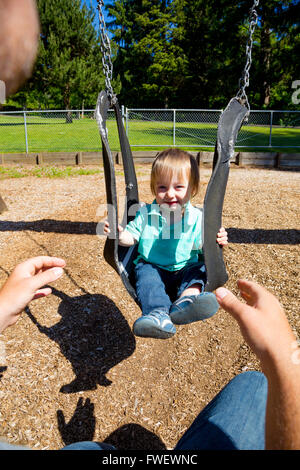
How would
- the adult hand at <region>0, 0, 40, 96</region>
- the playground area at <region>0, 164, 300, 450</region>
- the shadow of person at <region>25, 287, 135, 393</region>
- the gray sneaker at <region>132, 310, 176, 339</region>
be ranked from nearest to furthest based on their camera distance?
the adult hand at <region>0, 0, 40, 96</region>, the gray sneaker at <region>132, 310, 176, 339</region>, the playground area at <region>0, 164, 300, 450</region>, the shadow of person at <region>25, 287, 135, 393</region>

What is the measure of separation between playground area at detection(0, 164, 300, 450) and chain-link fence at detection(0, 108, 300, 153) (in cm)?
633

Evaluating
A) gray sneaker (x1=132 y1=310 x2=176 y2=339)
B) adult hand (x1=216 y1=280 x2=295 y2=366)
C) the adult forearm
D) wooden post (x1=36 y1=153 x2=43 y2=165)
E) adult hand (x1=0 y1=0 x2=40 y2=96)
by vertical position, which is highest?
adult hand (x1=0 y1=0 x2=40 y2=96)

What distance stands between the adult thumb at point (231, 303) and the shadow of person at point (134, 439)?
4.18 feet

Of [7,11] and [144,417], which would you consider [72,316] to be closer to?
[144,417]

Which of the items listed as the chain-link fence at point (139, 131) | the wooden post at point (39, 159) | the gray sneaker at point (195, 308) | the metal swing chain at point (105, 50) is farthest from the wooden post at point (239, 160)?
the gray sneaker at point (195, 308)

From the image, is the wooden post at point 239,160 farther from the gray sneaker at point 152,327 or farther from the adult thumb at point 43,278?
the adult thumb at point 43,278

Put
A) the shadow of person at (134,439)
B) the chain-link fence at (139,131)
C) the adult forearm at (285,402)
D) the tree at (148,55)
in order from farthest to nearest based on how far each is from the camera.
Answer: the tree at (148,55)
the chain-link fence at (139,131)
the shadow of person at (134,439)
the adult forearm at (285,402)

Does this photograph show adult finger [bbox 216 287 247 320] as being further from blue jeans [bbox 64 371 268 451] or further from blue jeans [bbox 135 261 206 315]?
blue jeans [bbox 135 261 206 315]

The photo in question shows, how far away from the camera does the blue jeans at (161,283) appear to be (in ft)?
5.75

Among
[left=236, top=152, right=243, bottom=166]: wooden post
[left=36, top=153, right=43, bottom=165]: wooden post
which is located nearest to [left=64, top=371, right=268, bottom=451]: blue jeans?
[left=236, top=152, right=243, bottom=166]: wooden post

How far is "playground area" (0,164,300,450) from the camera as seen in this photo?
183 centimetres

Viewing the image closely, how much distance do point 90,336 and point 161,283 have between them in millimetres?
893

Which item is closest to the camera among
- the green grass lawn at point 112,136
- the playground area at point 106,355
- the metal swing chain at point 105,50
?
the playground area at point 106,355

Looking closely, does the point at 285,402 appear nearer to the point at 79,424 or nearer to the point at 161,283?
the point at 161,283
